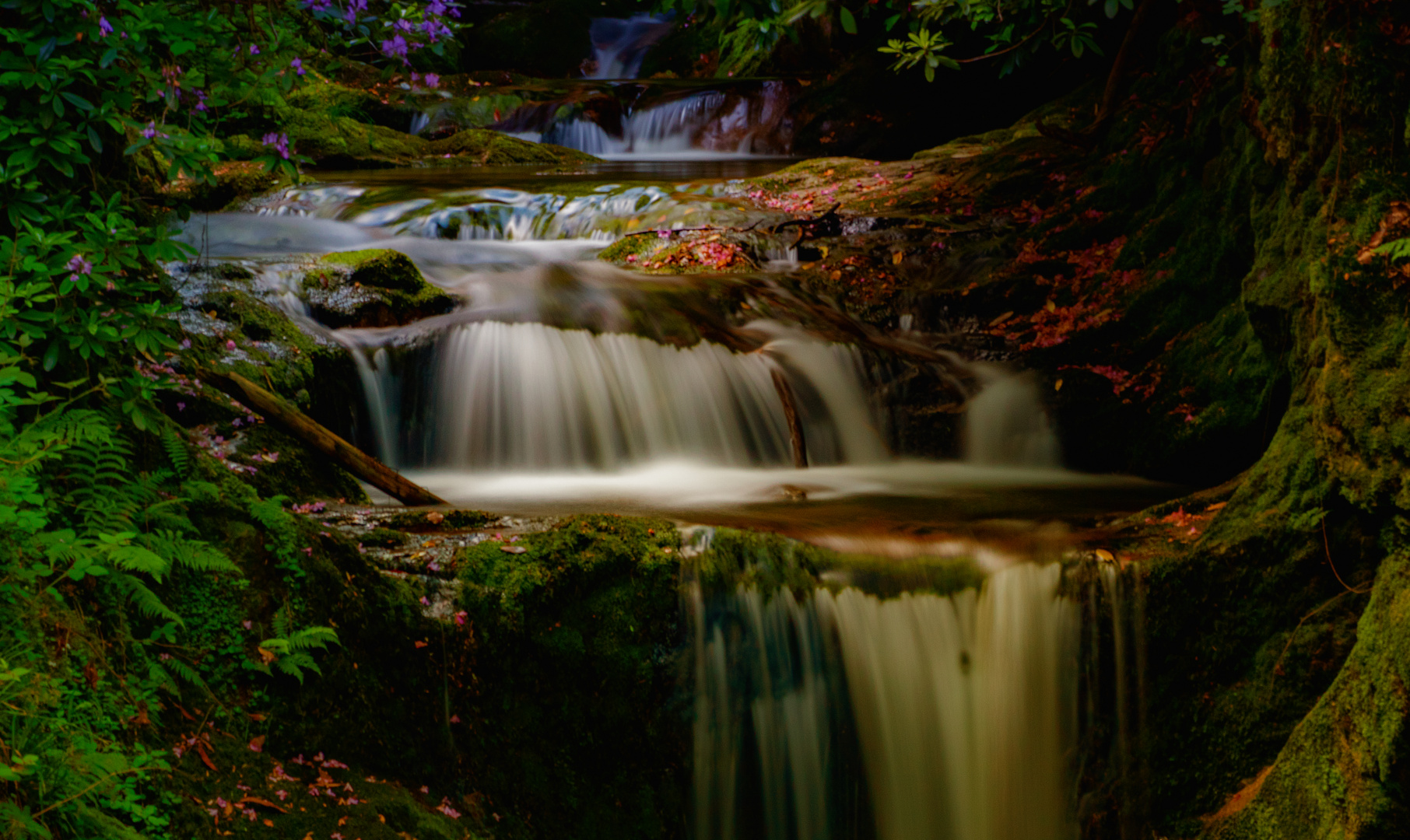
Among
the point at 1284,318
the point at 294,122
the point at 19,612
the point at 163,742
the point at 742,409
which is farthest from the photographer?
the point at 294,122

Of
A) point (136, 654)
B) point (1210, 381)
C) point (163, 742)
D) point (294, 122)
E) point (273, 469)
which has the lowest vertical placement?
point (163, 742)

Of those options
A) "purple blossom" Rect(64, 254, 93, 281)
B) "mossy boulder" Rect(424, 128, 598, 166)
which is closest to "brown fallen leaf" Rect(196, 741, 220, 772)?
"purple blossom" Rect(64, 254, 93, 281)

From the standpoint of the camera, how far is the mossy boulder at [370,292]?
6785 mm

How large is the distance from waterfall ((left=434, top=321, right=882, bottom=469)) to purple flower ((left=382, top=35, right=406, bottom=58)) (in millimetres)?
3393

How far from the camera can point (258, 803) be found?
3.11 meters

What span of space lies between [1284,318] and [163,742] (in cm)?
490

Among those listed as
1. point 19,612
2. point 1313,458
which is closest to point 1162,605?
point 1313,458

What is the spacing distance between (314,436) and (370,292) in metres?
2.38

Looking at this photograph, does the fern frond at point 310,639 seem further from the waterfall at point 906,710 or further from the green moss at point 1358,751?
the green moss at point 1358,751

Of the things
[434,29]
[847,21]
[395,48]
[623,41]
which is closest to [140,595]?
[395,48]

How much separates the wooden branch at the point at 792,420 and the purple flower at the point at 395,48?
13.3 feet

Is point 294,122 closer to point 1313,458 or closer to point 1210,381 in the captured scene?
point 1210,381

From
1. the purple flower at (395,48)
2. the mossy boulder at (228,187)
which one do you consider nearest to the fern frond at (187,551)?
the purple flower at (395,48)

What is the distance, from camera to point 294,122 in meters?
14.4
